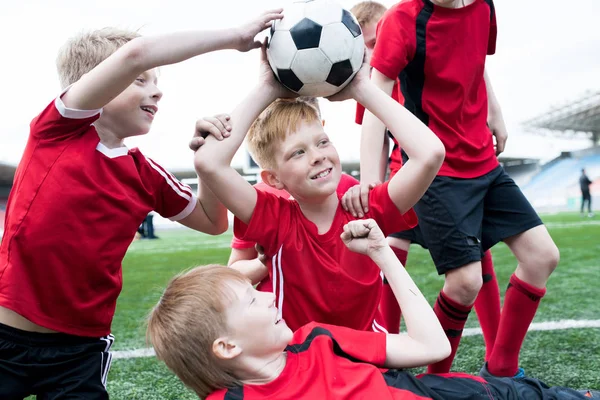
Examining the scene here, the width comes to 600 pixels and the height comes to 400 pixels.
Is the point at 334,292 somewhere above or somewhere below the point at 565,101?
above

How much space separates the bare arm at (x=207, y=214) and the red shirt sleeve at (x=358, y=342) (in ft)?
2.49

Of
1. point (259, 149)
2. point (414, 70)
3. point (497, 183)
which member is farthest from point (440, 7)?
point (259, 149)

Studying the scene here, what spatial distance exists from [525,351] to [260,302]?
7.29ft

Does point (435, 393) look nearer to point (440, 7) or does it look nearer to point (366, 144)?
point (366, 144)

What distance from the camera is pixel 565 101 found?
44094mm

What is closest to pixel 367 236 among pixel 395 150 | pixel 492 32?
pixel 395 150

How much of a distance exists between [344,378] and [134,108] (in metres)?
1.17

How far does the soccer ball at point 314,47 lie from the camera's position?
2.12 meters

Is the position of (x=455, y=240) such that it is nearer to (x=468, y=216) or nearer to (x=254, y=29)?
(x=468, y=216)

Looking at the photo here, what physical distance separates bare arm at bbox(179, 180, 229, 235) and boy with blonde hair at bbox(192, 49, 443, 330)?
258 millimetres

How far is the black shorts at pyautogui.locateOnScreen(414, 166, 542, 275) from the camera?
2.73 meters

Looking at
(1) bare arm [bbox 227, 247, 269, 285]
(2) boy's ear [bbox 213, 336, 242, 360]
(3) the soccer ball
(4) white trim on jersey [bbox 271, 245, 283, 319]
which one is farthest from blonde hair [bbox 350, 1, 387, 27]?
(2) boy's ear [bbox 213, 336, 242, 360]

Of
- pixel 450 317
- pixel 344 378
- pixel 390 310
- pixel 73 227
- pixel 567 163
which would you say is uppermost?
pixel 73 227

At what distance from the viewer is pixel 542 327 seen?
400 cm
